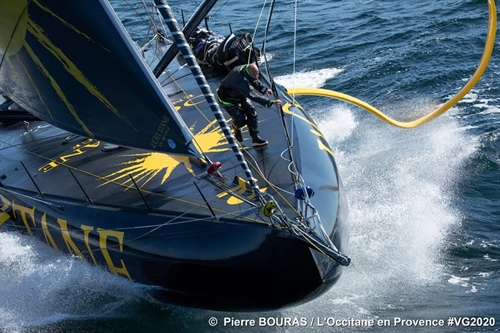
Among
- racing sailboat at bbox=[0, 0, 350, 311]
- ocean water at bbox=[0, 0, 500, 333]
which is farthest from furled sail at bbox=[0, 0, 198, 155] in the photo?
ocean water at bbox=[0, 0, 500, 333]

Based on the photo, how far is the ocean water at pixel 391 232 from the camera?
9984mm

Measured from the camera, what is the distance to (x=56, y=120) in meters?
10.7

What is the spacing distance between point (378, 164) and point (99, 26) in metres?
7.60

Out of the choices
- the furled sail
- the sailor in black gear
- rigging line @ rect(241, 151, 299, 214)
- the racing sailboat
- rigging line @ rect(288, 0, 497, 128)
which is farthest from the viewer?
rigging line @ rect(288, 0, 497, 128)

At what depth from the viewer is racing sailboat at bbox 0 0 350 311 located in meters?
8.51

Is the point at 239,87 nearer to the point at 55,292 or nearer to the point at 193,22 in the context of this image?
the point at 193,22

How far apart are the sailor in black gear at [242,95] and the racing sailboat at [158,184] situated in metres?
0.30

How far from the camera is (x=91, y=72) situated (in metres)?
8.82

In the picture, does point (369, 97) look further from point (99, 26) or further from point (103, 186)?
point (99, 26)

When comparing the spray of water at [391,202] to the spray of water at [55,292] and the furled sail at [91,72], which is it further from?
the furled sail at [91,72]

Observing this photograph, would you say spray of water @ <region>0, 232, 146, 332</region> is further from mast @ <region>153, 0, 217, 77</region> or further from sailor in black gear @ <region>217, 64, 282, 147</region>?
mast @ <region>153, 0, 217, 77</region>

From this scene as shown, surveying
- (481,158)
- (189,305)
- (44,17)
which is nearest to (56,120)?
(44,17)

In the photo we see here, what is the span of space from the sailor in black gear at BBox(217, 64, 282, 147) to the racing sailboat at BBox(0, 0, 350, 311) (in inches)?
11.8

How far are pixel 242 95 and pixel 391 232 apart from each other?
11.3 ft
